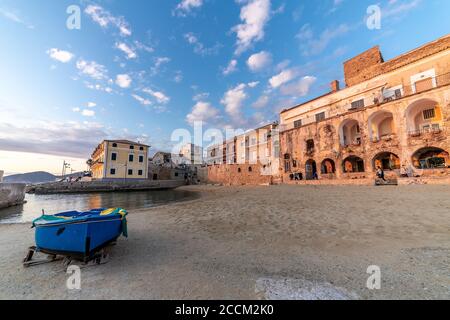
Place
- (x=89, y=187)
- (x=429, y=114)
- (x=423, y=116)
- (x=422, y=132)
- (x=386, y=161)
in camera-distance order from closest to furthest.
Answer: (x=422, y=132), (x=429, y=114), (x=423, y=116), (x=386, y=161), (x=89, y=187)

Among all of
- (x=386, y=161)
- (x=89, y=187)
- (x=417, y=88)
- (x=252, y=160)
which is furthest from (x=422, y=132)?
(x=89, y=187)

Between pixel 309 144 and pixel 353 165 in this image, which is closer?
pixel 353 165

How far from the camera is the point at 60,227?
3924 millimetres

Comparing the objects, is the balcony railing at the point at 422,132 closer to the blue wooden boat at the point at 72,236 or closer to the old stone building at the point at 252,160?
the old stone building at the point at 252,160

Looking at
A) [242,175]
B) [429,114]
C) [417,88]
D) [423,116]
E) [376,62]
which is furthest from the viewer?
[242,175]

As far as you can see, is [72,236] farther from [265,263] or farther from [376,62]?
[376,62]

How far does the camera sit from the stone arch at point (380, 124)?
2156 cm

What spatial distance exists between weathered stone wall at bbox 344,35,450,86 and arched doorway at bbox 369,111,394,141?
20.3 ft

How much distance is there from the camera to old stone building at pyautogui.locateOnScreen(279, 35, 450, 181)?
17.7 meters

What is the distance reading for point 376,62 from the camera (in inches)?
980

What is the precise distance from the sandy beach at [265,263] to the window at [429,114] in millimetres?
19475

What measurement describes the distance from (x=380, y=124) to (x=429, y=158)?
6.11 meters

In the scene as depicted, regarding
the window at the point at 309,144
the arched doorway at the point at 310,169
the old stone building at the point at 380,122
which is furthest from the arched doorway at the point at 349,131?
the arched doorway at the point at 310,169
